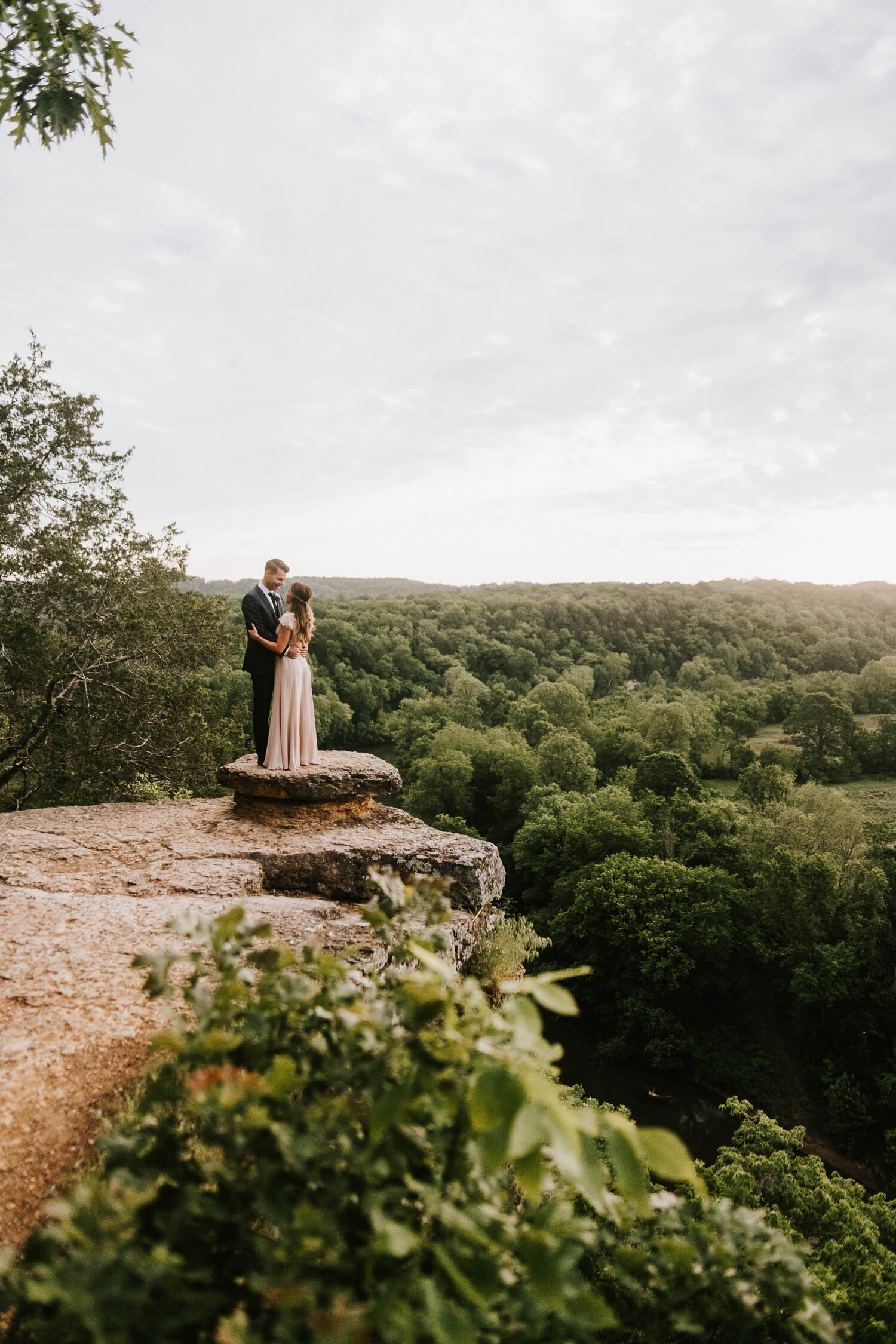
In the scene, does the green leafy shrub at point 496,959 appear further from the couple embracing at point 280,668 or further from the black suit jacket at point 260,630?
the black suit jacket at point 260,630

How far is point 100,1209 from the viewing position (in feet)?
3.47

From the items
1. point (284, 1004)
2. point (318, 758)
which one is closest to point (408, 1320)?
point (284, 1004)

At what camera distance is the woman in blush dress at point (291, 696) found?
795 centimetres

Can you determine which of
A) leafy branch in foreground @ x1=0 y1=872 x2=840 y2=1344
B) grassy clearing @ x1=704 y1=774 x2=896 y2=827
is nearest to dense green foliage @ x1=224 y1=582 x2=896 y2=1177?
grassy clearing @ x1=704 y1=774 x2=896 y2=827

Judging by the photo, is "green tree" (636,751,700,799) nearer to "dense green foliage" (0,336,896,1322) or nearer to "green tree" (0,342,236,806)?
"dense green foliage" (0,336,896,1322)

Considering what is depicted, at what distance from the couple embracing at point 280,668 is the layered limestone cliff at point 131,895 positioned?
389 mm

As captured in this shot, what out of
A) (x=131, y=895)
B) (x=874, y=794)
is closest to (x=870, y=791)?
(x=874, y=794)

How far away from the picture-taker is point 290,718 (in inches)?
316

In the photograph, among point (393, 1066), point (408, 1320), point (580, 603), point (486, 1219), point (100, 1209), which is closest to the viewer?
point (408, 1320)

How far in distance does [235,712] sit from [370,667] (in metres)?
48.1

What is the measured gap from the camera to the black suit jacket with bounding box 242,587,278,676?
8039mm

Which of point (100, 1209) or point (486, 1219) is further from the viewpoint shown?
point (486, 1219)

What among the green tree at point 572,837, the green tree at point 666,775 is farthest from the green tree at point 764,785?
the green tree at point 572,837

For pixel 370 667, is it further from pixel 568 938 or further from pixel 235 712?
pixel 235 712
